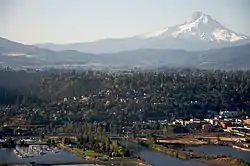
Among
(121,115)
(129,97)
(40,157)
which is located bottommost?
(40,157)

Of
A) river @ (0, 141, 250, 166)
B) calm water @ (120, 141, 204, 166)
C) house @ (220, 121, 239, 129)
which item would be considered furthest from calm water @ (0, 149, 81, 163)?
house @ (220, 121, 239, 129)

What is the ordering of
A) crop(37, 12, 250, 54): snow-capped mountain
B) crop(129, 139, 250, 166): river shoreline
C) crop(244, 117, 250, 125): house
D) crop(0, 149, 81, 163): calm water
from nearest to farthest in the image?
crop(129, 139, 250, 166): river shoreline, crop(0, 149, 81, 163): calm water, crop(244, 117, 250, 125): house, crop(37, 12, 250, 54): snow-capped mountain

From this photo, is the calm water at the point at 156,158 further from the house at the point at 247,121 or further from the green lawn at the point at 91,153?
the house at the point at 247,121

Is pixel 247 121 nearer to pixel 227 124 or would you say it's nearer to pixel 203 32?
pixel 227 124

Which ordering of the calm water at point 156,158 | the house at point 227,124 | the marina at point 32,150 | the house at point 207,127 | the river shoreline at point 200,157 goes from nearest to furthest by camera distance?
1. the river shoreline at point 200,157
2. the calm water at point 156,158
3. the marina at point 32,150
4. the house at point 207,127
5. the house at point 227,124

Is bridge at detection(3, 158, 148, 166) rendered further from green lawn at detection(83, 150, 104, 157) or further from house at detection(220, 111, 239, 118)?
house at detection(220, 111, 239, 118)

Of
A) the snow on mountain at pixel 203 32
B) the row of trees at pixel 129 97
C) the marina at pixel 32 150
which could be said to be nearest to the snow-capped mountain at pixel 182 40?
the snow on mountain at pixel 203 32

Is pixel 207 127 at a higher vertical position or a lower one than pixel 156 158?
higher

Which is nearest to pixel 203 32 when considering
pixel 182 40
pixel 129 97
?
pixel 182 40
